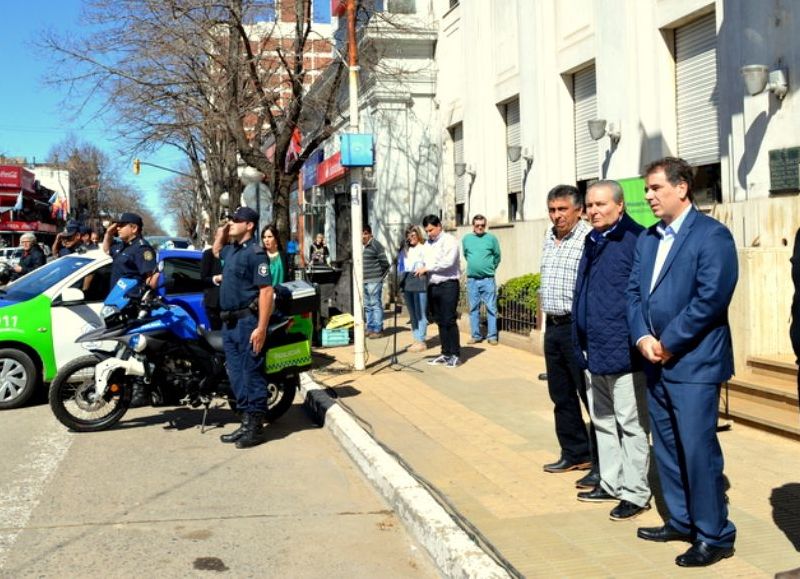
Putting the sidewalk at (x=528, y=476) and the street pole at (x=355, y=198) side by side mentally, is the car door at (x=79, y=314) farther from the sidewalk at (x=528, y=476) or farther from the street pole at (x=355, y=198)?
the street pole at (x=355, y=198)

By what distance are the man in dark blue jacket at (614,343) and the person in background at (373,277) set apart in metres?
8.76

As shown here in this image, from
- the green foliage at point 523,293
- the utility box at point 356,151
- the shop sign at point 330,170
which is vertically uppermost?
the shop sign at point 330,170

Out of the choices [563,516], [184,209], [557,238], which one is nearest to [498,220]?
[557,238]

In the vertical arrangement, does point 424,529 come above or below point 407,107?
below

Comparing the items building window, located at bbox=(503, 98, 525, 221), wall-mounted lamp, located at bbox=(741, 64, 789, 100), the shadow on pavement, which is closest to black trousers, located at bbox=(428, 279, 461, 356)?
wall-mounted lamp, located at bbox=(741, 64, 789, 100)

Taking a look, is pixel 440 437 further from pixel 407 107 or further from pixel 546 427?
pixel 407 107

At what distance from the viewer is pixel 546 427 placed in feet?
25.1

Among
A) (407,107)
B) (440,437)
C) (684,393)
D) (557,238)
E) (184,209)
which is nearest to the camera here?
(684,393)

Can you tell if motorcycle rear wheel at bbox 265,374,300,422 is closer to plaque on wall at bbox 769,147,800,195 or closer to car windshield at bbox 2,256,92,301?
car windshield at bbox 2,256,92,301

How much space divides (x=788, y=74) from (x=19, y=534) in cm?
845

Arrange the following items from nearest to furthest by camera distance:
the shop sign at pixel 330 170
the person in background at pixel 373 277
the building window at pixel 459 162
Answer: the person in background at pixel 373 277
the building window at pixel 459 162
the shop sign at pixel 330 170

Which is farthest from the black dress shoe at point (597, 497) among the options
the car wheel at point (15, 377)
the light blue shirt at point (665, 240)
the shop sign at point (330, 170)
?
the shop sign at point (330, 170)

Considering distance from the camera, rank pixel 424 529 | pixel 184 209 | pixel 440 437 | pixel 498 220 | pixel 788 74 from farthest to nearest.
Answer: pixel 184 209
pixel 498 220
pixel 788 74
pixel 440 437
pixel 424 529

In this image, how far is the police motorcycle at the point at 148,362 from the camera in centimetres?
791
